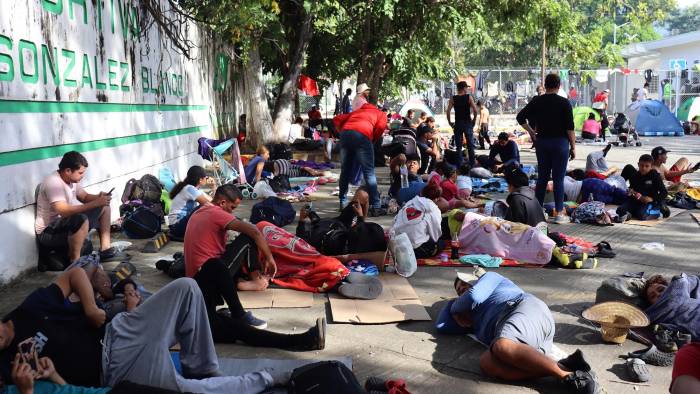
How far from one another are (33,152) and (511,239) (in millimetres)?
4802

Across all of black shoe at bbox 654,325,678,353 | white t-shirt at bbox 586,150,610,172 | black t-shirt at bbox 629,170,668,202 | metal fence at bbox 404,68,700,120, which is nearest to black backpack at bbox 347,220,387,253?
black shoe at bbox 654,325,678,353

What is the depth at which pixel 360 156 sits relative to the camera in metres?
9.41

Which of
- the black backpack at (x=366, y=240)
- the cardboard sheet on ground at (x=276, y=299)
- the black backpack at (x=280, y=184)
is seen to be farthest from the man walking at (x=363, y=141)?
the cardboard sheet on ground at (x=276, y=299)

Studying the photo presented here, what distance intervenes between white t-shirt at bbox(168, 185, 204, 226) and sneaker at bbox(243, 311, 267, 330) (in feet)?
10.8

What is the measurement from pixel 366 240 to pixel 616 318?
259cm

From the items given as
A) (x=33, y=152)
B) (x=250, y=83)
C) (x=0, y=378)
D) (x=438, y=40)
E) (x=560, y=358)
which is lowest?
(x=560, y=358)

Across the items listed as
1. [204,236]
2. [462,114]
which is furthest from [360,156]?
[462,114]

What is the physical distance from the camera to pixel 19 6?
6543 millimetres

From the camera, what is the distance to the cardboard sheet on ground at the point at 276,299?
18.6ft

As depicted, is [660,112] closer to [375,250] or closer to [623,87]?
[623,87]

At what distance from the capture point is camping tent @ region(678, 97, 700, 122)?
26.6 metres

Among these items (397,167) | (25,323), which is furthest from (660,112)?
(25,323)

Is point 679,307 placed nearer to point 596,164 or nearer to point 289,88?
point 596,164

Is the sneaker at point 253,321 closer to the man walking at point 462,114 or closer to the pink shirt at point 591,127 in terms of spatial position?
the man walking at point 462,114
